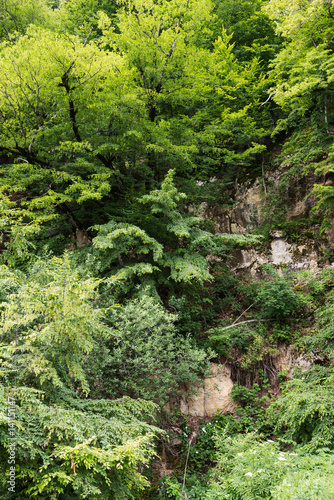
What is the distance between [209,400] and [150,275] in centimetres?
341

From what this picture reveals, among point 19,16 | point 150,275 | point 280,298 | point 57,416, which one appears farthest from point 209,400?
point 19,16

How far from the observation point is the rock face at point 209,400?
7.27 metres

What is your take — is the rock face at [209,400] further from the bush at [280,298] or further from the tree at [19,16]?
the tree at [19,16]

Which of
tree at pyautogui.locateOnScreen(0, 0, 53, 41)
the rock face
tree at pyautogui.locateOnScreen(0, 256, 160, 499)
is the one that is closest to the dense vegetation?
tree at pyautogui.locateOnScreen(0, 256, 160, 499)

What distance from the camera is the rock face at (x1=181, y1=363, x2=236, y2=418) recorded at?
7.27 m

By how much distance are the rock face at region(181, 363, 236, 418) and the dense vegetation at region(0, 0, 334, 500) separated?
0.77ft

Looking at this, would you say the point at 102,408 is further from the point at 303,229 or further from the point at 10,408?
the point at 303,229

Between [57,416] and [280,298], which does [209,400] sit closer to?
[280,298]

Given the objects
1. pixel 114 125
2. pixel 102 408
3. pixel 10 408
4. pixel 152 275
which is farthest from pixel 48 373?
pixel 114 125

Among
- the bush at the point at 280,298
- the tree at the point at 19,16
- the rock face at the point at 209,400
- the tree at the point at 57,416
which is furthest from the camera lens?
the tree at the point at 19,16

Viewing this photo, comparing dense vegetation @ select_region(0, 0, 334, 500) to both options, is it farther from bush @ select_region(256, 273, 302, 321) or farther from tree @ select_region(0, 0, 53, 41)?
tree @ select_region(0, 0, 53, 41)

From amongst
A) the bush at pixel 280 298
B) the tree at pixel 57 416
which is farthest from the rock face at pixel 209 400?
the tree at pixel 57 416

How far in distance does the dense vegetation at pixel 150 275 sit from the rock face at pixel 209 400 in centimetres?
23

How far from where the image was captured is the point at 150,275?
748 centimetres
